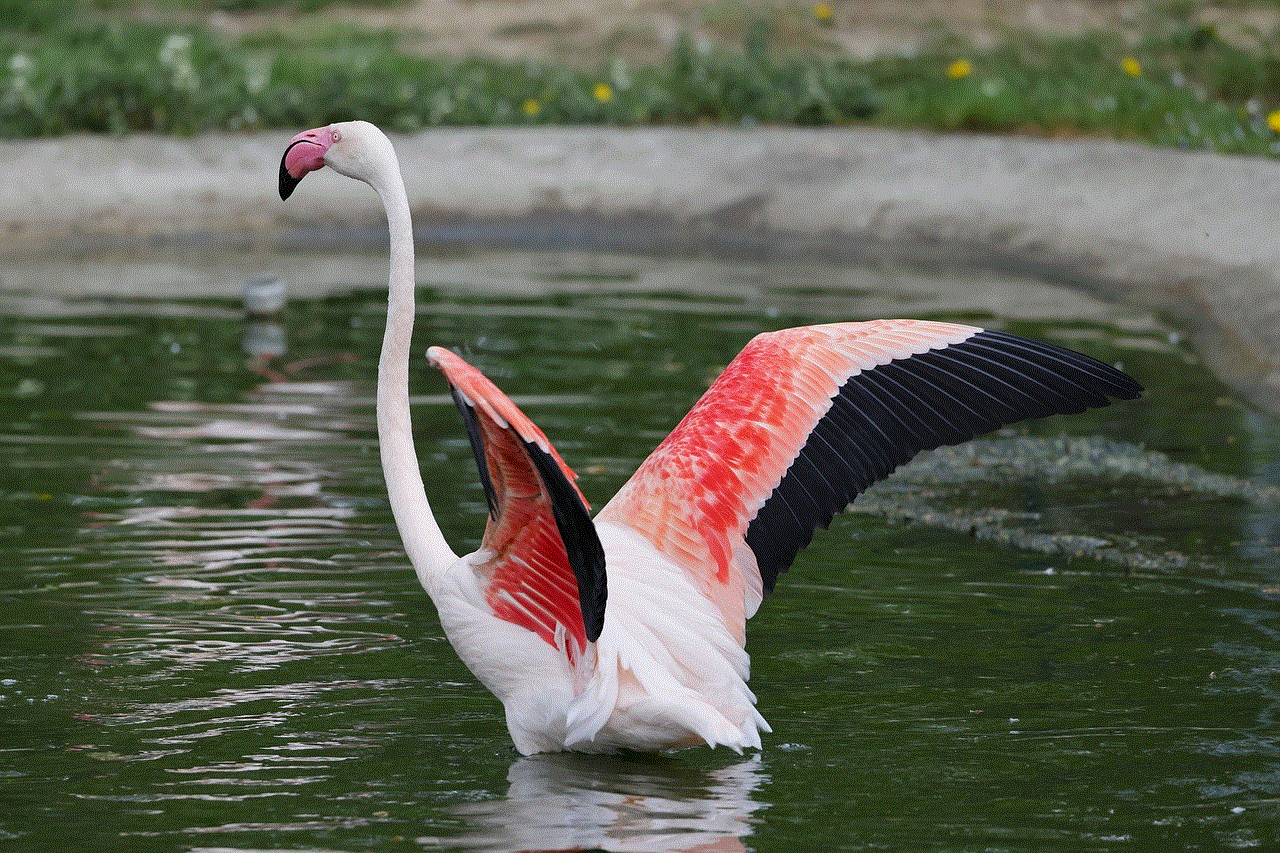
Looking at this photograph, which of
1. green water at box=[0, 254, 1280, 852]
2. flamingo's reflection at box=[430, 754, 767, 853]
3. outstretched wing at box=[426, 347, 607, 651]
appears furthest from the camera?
green water at box=[0, 254, 1280, 852]

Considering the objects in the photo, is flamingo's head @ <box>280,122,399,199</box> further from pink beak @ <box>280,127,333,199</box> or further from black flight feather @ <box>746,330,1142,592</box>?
black flight feather @ <box>746,330,1142,592</box>

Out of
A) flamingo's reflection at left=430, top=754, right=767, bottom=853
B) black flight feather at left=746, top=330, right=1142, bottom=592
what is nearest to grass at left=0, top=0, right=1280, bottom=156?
black flight feather at left=746, top=330, right=1142, bottom=592

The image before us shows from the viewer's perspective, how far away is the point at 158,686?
5602 millimetres

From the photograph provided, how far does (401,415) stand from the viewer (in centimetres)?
533

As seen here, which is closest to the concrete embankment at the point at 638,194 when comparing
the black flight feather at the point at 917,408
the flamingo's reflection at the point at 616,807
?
the black flight feather at the point at 917,408

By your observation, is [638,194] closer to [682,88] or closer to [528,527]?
[682,88]

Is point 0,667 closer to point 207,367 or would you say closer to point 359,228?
point 207,367

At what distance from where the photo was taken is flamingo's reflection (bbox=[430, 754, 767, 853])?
14.8 ft

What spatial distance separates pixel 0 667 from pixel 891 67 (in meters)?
14.2

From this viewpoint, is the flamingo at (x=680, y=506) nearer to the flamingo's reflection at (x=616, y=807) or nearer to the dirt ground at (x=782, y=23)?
the flamingo's reflection at (x=616, y=807)

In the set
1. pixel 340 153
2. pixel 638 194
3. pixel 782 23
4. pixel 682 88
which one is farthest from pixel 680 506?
pixel 782 23

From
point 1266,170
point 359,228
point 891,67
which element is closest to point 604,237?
point 359,228

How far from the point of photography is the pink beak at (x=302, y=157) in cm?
524

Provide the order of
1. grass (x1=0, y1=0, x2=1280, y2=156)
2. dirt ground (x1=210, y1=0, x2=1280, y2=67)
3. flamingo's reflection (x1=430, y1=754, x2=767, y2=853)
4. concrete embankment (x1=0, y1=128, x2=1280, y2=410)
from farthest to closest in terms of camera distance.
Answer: dirt ground (x1=210, y1=0, x2=1280, y2=67)
grass (x1=0, y1=0, x2=1280, y2=156)
concrete embankment (x1=0, y1=128, x2=1280, y2=410)
flamingo's reflection (x1=430, y1=754, x2=767, y2=853)
